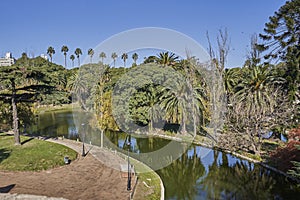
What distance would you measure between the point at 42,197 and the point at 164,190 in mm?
6401

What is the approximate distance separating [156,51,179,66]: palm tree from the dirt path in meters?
15.0

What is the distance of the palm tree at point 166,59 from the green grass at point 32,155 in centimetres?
1466

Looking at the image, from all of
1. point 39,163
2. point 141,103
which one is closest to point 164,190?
point 39,163

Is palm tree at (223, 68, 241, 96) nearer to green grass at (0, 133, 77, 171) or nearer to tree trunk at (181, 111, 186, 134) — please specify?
tree trunk at (181, 111, 186, 134)

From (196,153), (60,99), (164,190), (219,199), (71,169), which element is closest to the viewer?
(219,199)

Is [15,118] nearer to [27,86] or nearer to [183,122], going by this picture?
[27,86]

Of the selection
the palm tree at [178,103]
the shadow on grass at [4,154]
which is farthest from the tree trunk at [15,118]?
the palm tree at [178,103]

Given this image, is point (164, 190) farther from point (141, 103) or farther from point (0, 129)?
point (0, 129)

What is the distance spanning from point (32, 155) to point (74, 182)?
508cm

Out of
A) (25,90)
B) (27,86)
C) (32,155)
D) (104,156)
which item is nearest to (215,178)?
(104,156)

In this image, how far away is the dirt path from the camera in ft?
41.9

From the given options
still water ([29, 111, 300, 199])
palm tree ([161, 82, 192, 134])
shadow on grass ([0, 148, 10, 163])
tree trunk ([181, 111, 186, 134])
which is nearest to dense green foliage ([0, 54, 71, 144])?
shadow on grass ([0, 148, 10, 163])

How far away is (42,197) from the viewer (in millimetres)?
12000

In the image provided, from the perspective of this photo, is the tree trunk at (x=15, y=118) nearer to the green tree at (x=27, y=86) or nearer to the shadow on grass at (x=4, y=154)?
the green tree at (x=27, y=86)
